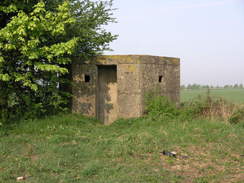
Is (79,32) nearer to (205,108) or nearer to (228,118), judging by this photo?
(205,108)

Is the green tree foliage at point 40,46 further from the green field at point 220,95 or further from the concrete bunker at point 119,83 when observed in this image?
the green field at point 220,95

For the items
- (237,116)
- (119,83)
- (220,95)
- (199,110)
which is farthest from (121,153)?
(220,95)

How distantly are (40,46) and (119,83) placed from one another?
325cm

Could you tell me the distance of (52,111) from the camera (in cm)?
1088

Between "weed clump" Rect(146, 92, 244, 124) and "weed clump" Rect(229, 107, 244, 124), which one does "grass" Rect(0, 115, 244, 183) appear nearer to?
"weed clump" Rect(229, 107, 244, 124)

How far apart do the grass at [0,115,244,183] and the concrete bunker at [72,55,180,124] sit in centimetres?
155

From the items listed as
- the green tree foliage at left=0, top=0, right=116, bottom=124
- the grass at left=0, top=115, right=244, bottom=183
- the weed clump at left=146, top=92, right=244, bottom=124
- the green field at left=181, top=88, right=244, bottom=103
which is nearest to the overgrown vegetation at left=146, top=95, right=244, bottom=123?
the weed clump at left=146, top=92, right=244, bottom=124

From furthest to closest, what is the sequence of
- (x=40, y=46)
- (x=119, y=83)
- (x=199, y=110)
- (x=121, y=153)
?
(x=119, y=83)
(x=199, y=110)
(x=40, y=46)
(x=121, y=153)

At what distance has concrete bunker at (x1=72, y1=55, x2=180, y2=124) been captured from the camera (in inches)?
425

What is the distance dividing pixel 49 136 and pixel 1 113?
2.73m

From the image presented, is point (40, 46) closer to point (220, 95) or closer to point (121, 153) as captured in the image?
point (121, 153)

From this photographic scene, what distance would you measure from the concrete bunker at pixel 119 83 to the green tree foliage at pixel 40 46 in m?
0.64

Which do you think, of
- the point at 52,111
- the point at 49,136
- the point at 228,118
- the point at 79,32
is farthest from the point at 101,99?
the point at 228,118

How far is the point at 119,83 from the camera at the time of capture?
1098 cm
